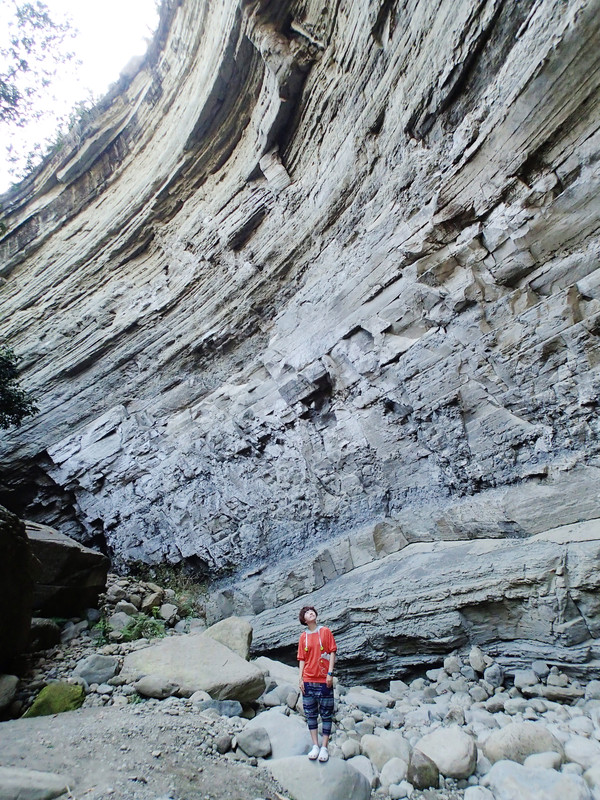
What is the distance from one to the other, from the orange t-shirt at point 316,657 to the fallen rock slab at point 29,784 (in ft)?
6.17

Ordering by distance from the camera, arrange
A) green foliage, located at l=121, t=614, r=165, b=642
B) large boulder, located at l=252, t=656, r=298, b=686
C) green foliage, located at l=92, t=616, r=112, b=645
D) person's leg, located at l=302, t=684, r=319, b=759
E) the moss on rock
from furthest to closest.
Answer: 1. green foliage, located at l=121, t=614, r=165, b=642
2. green foliage, located at l=92, t=616, r=112, b=645
3. large boulder, located at l=252, t=656, r=298, b=686
4. the moss on rock
5. person's leg, located at l=302, t=684, r=319, b=759

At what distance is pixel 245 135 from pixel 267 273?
160 inches

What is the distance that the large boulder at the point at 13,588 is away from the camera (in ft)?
16.5

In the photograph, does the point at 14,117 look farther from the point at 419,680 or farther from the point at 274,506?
the point at 419,680

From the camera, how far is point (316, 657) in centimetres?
376

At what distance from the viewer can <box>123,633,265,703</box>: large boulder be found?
470cm

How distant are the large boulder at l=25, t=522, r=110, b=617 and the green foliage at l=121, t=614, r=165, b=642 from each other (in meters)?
0.88

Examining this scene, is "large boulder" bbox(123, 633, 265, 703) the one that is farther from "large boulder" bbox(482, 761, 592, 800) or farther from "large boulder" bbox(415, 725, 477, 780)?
"large boulder" bbox(482, 761, 592, 800)

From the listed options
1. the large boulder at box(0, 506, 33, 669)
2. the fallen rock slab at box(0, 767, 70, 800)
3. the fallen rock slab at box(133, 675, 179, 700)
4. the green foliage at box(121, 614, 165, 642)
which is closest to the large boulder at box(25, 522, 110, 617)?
the green foliage at box(121, 614, 165, 642)

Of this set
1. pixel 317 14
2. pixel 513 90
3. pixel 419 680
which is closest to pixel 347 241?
pixel 513 90

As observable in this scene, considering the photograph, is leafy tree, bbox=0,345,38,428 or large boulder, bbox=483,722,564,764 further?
leafy tree, bbox=0,345,38,428

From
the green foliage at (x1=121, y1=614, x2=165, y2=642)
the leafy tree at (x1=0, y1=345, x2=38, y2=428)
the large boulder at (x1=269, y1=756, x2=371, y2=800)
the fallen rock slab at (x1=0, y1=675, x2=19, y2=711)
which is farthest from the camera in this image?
the leafy tree at (x1=0, y1=345, x2=38, y2=428)

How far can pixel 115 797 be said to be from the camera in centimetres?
284

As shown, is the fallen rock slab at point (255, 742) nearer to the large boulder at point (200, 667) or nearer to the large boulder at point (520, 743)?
the large boulder at point (200, 667)
